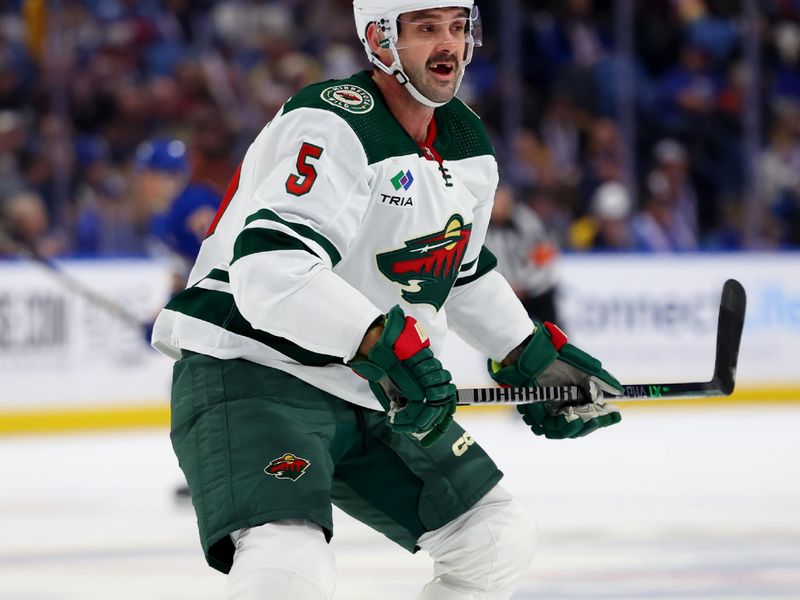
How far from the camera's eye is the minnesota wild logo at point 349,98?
7.05 ft

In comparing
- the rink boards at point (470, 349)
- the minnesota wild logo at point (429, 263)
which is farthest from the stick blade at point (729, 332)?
the rink boards at point (470, 349)

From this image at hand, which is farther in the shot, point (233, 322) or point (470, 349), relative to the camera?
point (470, 349)

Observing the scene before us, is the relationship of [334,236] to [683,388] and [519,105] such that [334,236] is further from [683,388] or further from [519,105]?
[519,105]

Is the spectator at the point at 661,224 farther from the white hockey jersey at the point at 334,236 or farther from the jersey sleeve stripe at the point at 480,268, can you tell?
the white hockey jersey at the point at 334,236

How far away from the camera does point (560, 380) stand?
2.52m

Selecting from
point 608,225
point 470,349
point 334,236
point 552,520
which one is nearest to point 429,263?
point 334,236

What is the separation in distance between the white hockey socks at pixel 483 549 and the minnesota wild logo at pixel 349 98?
656 millimetres

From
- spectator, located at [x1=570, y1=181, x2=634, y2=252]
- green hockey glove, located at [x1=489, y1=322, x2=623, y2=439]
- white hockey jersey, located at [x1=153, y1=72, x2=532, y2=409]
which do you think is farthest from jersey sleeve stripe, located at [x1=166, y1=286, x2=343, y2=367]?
Answer: spectator, located at [x1=570, y1=181, x2=634, y2=252]

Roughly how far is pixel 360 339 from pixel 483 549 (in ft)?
1.60

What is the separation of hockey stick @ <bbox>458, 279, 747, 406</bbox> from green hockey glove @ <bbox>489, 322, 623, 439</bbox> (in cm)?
2

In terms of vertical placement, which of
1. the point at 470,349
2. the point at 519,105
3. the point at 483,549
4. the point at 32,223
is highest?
the point at 483,549

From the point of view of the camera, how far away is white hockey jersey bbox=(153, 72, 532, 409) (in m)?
2.01

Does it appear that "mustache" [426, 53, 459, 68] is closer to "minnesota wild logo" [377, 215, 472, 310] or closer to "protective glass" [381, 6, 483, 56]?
"protective glass" [381, 6, 483, 56]

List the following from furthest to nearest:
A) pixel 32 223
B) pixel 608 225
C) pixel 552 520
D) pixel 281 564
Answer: pixel 608 225, pixel 32 223, pixel 552 520, pixel 281 564
